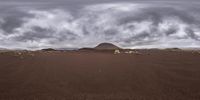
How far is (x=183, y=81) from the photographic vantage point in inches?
446

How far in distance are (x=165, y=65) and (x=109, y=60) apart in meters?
2.46

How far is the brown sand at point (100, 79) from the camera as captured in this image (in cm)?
991

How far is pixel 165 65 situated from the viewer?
1349 cm

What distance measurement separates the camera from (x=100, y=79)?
1148cm

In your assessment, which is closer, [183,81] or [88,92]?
[88,92]

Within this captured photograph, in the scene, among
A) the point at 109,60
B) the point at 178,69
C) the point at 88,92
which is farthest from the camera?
the point at 109,60

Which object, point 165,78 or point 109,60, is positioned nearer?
point 165,78

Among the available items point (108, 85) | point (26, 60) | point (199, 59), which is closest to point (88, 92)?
point (108, 85)

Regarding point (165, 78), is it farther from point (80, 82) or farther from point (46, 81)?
point (46, 81)

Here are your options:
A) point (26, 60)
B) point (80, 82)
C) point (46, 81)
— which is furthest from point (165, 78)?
point (26, 60)

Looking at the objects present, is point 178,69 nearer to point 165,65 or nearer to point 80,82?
point 165,65

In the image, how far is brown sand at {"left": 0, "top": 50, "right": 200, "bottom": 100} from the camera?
32.5 feet

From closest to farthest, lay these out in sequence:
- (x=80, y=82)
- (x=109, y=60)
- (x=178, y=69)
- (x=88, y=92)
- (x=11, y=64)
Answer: (x=88, y=92) → (x=80, y=82) → (x=178, y=69) → (x=11, y=64) → (x=109, y=60)

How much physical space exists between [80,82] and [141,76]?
214cm
